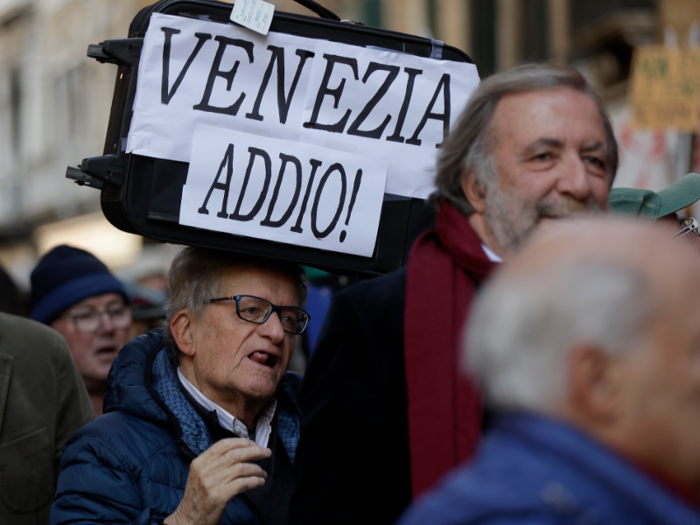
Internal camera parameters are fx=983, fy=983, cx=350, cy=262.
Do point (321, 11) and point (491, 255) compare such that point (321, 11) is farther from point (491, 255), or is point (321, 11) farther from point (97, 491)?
point (97, 491)

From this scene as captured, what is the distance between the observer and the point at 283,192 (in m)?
2.53

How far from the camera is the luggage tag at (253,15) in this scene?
2.50m

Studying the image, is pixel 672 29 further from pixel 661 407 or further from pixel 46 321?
pixel 661 407

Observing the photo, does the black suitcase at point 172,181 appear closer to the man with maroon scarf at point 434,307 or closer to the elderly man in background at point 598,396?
the man with maroon scarf at point 434,307

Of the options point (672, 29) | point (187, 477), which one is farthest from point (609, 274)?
point (672, 29)

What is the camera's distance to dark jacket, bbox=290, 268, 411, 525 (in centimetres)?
189

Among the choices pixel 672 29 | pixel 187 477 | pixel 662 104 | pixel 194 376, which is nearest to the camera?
pixel 187 477

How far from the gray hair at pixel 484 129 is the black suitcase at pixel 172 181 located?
0.51 metres

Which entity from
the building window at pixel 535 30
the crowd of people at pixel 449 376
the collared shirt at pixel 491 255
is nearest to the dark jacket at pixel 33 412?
the crowd of people at pixel 449 376

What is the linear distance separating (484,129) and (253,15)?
0.78m

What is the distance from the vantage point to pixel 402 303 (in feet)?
6.42

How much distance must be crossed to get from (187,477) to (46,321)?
7.07 ft

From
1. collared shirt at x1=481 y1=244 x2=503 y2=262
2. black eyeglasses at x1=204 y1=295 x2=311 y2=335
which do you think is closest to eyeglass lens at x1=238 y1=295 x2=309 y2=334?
black eyeglasses at x1=204 y1=295 x2=311 y2=335

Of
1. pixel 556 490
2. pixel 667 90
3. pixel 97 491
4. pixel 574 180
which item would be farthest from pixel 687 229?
pixel 667 90
